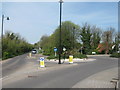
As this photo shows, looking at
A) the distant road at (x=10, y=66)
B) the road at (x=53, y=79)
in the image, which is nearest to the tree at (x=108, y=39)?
the distant road at (x=10, y=66)

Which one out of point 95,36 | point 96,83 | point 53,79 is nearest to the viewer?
point 96,83

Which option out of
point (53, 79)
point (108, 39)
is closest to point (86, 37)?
point (108, 39)

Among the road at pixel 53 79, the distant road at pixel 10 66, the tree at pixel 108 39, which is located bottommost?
the distant road at pixel 10 66

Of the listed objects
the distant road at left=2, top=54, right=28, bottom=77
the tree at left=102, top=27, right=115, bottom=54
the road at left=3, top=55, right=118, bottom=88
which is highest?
the tree at left=102, top=27, right=115, bottom=54

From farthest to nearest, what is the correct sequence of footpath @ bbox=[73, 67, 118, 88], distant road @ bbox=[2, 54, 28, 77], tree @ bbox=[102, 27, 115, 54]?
tree @ bbox=[102, 27, 115, 54], distant road @ bbox=[2, 54, 28, 77], footpath @ bbox=[73, 67, 118, 88]

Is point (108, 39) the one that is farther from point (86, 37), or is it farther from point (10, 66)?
point (10, 66)

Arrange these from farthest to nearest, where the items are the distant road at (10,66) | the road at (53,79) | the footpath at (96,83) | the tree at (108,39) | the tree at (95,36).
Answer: the tree at (95,36) → the tree at (108,39) → the distant road at (10,66) → the road at (53,79) → the footpath at (96,83)

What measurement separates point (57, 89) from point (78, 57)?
30289 millimetres

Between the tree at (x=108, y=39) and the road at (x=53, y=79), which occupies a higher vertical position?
the tree at (x=108, y=39)

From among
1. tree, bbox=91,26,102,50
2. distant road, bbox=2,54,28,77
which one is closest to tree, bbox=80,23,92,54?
tree, bbox=91,26,102,50

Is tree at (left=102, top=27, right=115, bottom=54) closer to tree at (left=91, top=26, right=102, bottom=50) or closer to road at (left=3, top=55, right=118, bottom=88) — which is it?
tree at (left=91, top=26, right=102, bottom=50)

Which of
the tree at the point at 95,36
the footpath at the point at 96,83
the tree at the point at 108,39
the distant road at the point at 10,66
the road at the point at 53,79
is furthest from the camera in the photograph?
the tree at the point at 95,36

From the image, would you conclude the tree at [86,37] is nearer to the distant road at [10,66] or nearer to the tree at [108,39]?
the tree at [108,39]

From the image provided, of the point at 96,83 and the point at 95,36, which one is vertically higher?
the point at 95,36
